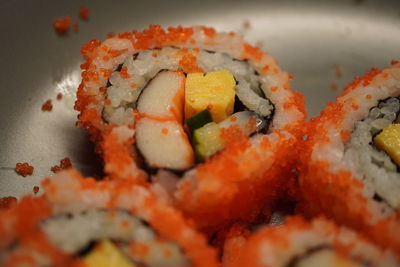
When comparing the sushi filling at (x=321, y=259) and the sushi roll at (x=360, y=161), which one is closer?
the sushi filling at (x=321, y=259)

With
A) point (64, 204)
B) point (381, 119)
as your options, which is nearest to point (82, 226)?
point (64, 204)

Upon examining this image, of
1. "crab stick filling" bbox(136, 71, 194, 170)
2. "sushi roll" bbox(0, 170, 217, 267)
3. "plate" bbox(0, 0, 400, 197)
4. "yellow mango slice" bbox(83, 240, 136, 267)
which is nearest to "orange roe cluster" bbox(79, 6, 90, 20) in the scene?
"plate" bbox(0, 0, 400, 197)

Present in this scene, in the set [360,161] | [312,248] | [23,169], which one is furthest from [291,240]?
[23,169]

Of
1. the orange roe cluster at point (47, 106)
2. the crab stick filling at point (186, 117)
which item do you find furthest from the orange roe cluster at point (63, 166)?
the crab stick filling at point (186, 117)

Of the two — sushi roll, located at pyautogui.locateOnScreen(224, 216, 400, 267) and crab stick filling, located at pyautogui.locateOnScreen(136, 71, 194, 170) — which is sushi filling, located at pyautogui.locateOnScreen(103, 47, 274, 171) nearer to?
crab stick filling, located at pyautogui.locateOnScreen(136, 71, 194, 170)

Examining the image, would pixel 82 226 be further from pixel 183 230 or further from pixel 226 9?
pixel 226 9

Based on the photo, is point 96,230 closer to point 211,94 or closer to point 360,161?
point 211,94

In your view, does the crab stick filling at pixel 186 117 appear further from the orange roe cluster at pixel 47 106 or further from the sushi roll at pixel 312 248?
the orange roe cluster at pixel 47 106

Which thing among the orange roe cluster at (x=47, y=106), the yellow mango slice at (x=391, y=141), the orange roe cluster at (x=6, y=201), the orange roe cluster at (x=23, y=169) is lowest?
the orange roe cluster at (x=6, y=201)
